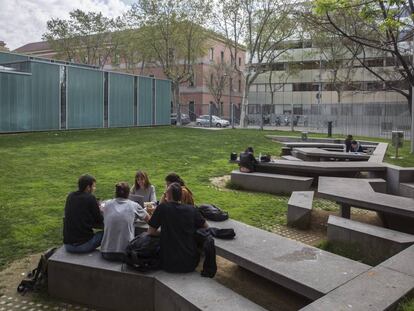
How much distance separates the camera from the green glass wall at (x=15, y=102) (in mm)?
23328

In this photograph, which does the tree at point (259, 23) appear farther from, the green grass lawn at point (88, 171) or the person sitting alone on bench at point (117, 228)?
the person sitting alone on bench at point (117, 228)

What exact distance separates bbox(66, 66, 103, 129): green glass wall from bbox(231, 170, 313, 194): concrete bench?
18.0m

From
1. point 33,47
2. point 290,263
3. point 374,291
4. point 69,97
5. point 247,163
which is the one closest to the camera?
point 374,291

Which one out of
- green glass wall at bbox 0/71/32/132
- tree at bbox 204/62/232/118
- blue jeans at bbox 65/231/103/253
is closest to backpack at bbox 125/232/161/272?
blue jeans at bbox 65/231/103/253

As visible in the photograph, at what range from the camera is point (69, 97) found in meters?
27.2

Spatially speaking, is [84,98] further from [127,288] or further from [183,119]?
[127,288]

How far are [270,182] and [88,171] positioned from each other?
18.0ft

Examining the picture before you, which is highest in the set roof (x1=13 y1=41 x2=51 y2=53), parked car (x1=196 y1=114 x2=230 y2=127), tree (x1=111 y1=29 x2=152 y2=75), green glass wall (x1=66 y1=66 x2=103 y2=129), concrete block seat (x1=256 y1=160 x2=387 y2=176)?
roof (x1=13 y1=41 x2=51 y2=53)

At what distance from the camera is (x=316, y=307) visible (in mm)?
3783

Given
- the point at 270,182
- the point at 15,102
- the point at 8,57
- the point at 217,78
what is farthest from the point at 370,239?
the point at 217,78

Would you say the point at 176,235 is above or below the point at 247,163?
below

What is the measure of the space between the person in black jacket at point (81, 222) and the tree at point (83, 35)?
4554cm

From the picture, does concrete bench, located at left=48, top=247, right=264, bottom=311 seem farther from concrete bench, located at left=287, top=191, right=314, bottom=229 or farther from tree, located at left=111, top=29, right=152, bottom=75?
tree, located at left=111, top=29, right=152, bottom=75

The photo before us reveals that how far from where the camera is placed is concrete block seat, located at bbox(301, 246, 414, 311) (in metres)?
3.82
